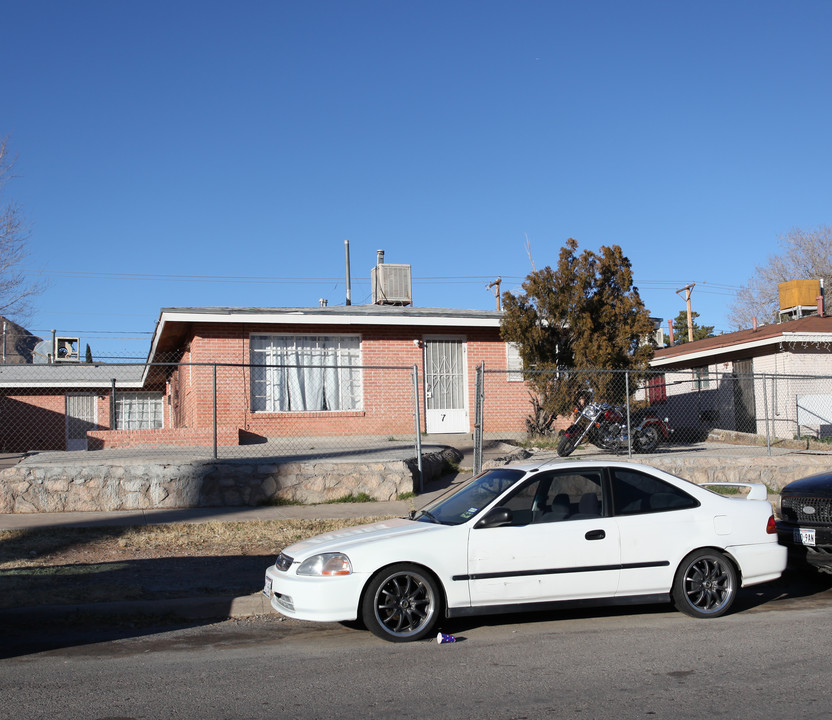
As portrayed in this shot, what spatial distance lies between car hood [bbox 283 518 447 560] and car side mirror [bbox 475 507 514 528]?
0.34m

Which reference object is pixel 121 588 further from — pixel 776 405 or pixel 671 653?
pixel 776 405

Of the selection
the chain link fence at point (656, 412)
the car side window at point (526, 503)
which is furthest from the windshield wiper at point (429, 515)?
the chain link fence at point (656, 412)

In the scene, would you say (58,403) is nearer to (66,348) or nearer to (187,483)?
(66,348)

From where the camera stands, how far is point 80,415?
29.9m

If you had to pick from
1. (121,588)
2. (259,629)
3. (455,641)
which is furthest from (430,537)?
(121,588)

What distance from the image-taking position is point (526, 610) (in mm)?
6383

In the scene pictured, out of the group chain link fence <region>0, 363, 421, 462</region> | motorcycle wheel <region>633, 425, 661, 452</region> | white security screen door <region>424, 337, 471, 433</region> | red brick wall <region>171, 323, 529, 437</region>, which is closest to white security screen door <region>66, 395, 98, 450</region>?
chain link fence <region>0, 363, 421, 462</region>

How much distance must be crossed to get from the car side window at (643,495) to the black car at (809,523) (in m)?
1.78

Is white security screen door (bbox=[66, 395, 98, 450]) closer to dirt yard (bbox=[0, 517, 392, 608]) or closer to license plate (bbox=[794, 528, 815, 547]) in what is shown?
dirt yard (bbox=[0, 517, 392, 608])

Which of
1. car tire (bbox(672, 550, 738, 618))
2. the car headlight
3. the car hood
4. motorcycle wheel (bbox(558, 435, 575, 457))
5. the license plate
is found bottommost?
car tire (bbox(672, 550, 738, 618))

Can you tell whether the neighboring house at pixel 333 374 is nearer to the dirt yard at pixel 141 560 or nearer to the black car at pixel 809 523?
the dirt yard at pixel 141 560

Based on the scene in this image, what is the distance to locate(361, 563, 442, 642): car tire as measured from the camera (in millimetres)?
6105

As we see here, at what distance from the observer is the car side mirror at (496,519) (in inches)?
252

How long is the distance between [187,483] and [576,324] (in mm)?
8030
